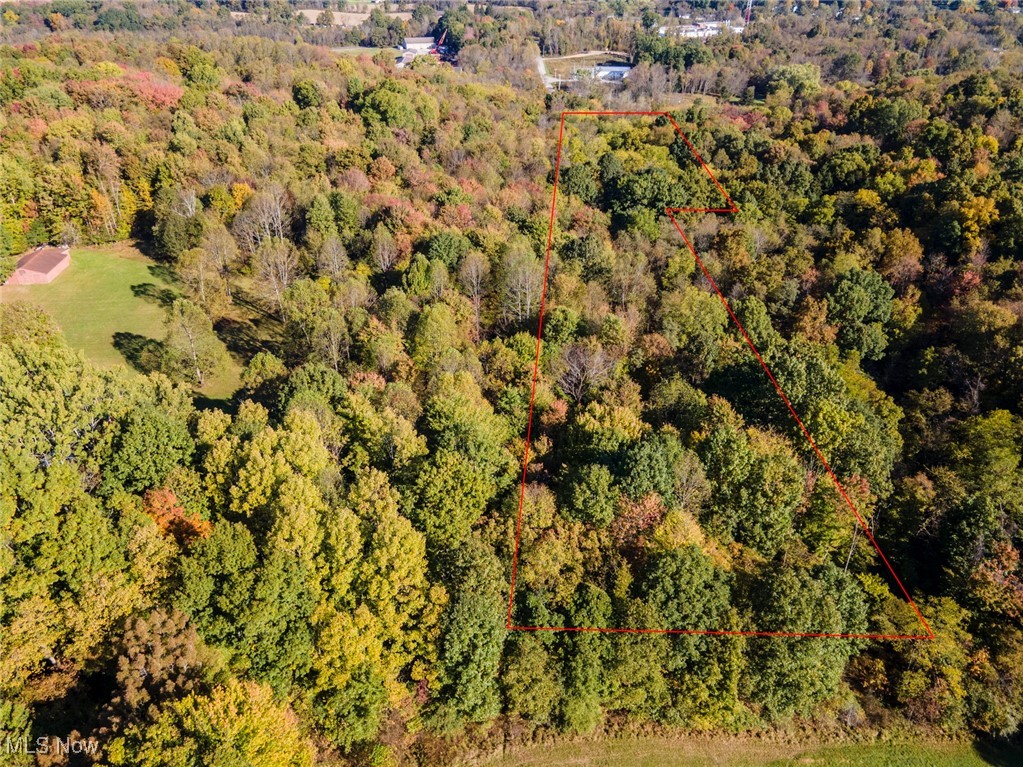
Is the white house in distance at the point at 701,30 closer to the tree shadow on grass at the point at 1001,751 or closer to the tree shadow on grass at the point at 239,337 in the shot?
the tree shadow on grass at the point at 239,337

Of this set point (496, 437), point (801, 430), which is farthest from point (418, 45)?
point (801, 430)

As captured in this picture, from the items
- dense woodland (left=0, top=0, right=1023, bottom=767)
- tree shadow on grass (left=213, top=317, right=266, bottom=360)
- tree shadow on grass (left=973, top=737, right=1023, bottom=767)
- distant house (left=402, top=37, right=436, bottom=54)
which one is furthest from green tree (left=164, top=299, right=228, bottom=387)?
distant house (left=402, top=37, right=436, bottom=54)

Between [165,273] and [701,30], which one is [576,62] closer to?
[701,30]

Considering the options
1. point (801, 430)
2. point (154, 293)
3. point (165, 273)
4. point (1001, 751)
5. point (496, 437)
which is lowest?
point (1001, 751)

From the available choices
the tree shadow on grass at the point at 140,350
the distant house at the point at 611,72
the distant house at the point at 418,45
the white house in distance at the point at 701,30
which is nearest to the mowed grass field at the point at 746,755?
the tree shadow on grass at the point at 140,350

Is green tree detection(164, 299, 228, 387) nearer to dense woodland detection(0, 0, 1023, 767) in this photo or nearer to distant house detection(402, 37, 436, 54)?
dense woodland detection(0, 0, 1023, 767)

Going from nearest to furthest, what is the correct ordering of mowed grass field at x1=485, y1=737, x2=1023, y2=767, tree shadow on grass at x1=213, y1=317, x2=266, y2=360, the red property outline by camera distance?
the red property outline → mowed grass field at x1=485, y1=737, x2=1023, y2=767 → tree shadow on grass at x1=213, y1=317, x2=266, y2=360

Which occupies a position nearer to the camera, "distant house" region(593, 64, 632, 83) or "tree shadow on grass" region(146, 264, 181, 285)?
"tree shadow on grass" region(146, 264, 181, 285)
